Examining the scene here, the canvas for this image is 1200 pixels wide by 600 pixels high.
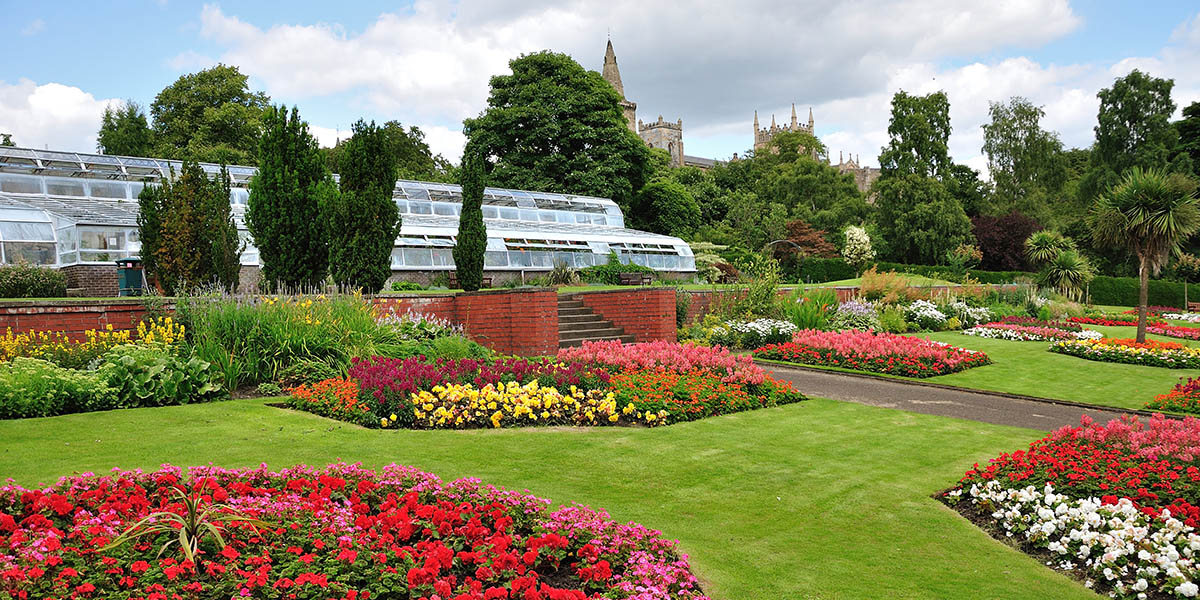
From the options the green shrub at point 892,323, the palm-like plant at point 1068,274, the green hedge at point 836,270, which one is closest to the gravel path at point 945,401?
the green shrub at point 892,323

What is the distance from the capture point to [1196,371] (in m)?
14.8

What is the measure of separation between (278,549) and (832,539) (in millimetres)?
3320

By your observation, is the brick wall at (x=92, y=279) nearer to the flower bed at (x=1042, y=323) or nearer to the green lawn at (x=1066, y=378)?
the green lawn at (x=1066, y=378)

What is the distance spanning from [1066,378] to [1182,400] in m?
2.95

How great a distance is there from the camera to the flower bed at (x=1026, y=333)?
19.3 m

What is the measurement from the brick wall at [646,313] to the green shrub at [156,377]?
8.39 metres

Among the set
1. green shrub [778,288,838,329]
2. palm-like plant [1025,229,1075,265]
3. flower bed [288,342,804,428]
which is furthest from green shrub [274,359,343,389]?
palm-like plant [1025,229,1075,265]

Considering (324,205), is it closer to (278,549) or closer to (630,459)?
(630,459)

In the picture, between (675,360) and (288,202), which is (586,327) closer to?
(675,360)

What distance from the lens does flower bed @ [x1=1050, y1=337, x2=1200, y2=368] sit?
15453 millimetres

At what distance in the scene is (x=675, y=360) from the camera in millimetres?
11242

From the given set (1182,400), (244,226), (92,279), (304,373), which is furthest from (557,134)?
(1182,400)

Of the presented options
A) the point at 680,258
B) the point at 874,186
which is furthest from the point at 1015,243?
the point at 680,258

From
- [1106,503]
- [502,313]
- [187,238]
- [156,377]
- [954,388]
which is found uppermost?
[187,238]
